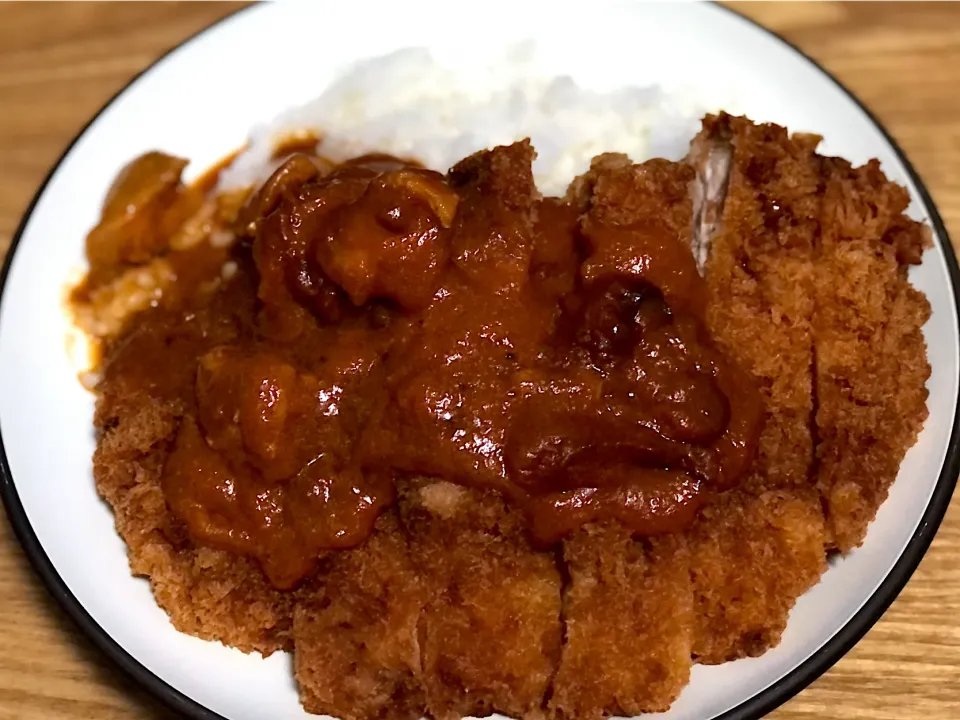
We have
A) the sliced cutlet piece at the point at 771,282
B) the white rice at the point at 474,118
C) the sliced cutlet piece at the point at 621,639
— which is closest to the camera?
the sliced cutlet piece at the point at 621,639

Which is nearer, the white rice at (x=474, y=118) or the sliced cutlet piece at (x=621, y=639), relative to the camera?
the sliced cutlet piece at (x=621, y=639)

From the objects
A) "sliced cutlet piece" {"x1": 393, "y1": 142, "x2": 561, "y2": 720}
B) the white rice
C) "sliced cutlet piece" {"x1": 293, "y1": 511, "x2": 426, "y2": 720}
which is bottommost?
"sliced cutlet piece" {"x1": 293, "y1": 511, "x2": 426, "y2": 720}

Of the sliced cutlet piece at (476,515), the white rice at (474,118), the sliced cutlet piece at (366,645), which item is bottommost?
the sliced cutlet piece at (366,645)

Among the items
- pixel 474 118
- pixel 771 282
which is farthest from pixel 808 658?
pixel 474 118

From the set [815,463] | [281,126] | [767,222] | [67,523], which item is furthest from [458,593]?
[281,126]

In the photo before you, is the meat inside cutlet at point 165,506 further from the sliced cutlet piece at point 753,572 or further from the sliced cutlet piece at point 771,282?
the sliced cutlet piece at point 771,282

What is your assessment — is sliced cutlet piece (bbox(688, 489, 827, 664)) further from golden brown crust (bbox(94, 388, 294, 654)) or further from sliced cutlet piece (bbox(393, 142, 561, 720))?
golden brown crust (bbox(94, 388, 294, 654))

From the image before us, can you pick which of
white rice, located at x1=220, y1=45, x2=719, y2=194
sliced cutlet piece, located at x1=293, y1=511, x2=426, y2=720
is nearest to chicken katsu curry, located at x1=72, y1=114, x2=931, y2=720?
sliced cutlet piece, located at x1=293, y1=511, x2=426, y2=720

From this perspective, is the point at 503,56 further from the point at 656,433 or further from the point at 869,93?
the point at 656,433

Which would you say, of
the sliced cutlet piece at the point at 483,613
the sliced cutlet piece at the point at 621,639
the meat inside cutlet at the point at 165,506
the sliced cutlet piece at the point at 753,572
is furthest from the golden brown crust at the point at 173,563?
the sliced cutlet piece at the point at 753,572
